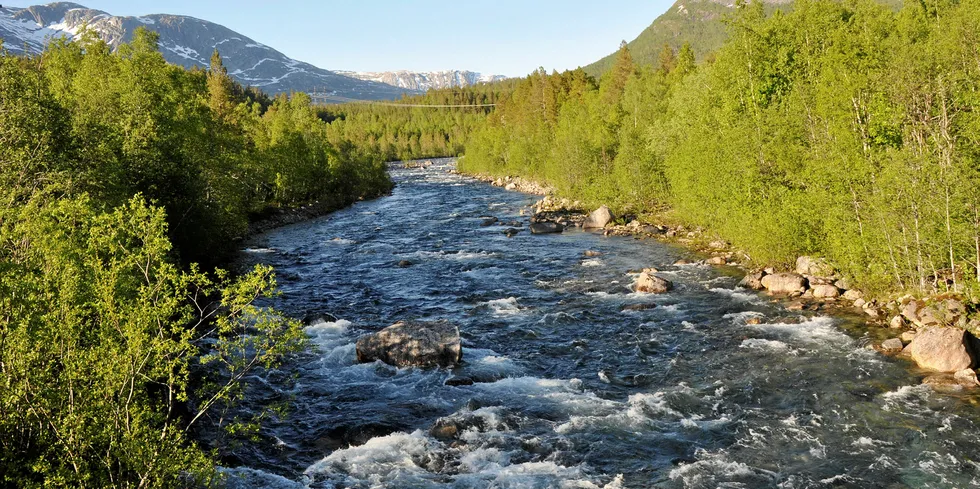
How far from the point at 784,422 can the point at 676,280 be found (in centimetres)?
1864

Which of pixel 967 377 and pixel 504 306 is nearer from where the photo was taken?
pixel 967 377

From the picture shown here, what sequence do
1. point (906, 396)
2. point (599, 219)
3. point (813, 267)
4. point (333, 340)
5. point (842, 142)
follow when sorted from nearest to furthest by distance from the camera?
point (906, 396) < point (333, 340) < point (842, 142) < point (813, 267) < point (599, 219)

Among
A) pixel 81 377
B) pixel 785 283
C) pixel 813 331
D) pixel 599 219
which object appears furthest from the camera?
pixel 599 219

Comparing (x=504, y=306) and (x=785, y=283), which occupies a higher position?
→ (x=785, y=283)

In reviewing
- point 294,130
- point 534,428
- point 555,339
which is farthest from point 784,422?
point 294,130

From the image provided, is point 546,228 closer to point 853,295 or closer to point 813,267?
point 813,267

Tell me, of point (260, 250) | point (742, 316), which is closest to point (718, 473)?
point (742, 316)

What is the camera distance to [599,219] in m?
60.9

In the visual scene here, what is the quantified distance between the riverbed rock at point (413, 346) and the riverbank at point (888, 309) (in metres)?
17.7

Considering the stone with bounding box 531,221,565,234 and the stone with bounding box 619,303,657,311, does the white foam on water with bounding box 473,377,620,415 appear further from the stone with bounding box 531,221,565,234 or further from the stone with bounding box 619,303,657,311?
the stone with bounding box 531,221,565,234

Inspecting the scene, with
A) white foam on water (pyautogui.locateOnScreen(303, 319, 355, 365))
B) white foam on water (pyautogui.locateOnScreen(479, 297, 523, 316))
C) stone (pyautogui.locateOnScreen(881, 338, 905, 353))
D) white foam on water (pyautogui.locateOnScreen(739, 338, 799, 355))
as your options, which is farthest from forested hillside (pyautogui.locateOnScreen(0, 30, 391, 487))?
stone (pyautogui.locateOnScreen(881, 338, 905, 353))

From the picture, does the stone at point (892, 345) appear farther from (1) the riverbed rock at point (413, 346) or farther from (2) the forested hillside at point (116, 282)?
(2) the forested hillside at point (116, 282)

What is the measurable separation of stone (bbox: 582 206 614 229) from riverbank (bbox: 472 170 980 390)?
1248 centimetres

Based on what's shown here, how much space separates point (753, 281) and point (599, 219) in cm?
2729
